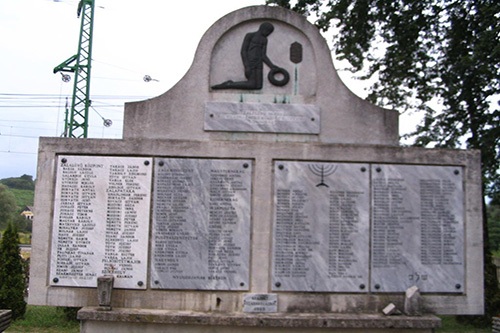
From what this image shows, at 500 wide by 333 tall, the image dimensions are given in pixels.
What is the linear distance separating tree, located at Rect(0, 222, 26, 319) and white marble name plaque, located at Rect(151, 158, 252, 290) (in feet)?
30.6

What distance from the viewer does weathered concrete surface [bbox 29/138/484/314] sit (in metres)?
7.07

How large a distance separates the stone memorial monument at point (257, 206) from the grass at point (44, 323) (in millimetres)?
7253

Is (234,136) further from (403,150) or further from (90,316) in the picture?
(90,316)

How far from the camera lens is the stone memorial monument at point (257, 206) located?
7.08m

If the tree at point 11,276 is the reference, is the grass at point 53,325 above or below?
below

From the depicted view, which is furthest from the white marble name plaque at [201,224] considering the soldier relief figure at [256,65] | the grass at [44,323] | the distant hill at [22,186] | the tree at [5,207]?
the distant hill at [22,186]

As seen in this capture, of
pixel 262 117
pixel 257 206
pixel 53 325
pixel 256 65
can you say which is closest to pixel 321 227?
pixel 257 206

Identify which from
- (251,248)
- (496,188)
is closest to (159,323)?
(251,248)

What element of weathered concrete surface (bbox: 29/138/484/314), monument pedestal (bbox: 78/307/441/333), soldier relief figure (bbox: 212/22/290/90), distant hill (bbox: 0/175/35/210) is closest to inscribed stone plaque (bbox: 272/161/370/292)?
weathered concrete surface (bbox: 29/138/484/314)

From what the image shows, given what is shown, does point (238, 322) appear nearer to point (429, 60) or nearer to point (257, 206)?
point (257, 206)

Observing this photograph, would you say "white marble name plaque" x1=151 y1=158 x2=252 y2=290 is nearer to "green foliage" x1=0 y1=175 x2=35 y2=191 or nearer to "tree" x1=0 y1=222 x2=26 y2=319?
"tree" x1=0 y1=222 x2=26 y2=319

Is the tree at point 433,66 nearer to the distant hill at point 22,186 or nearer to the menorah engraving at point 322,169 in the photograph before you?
the menorah engraving at point 322,169

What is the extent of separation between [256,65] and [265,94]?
A: 47 cm

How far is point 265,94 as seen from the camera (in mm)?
7504
